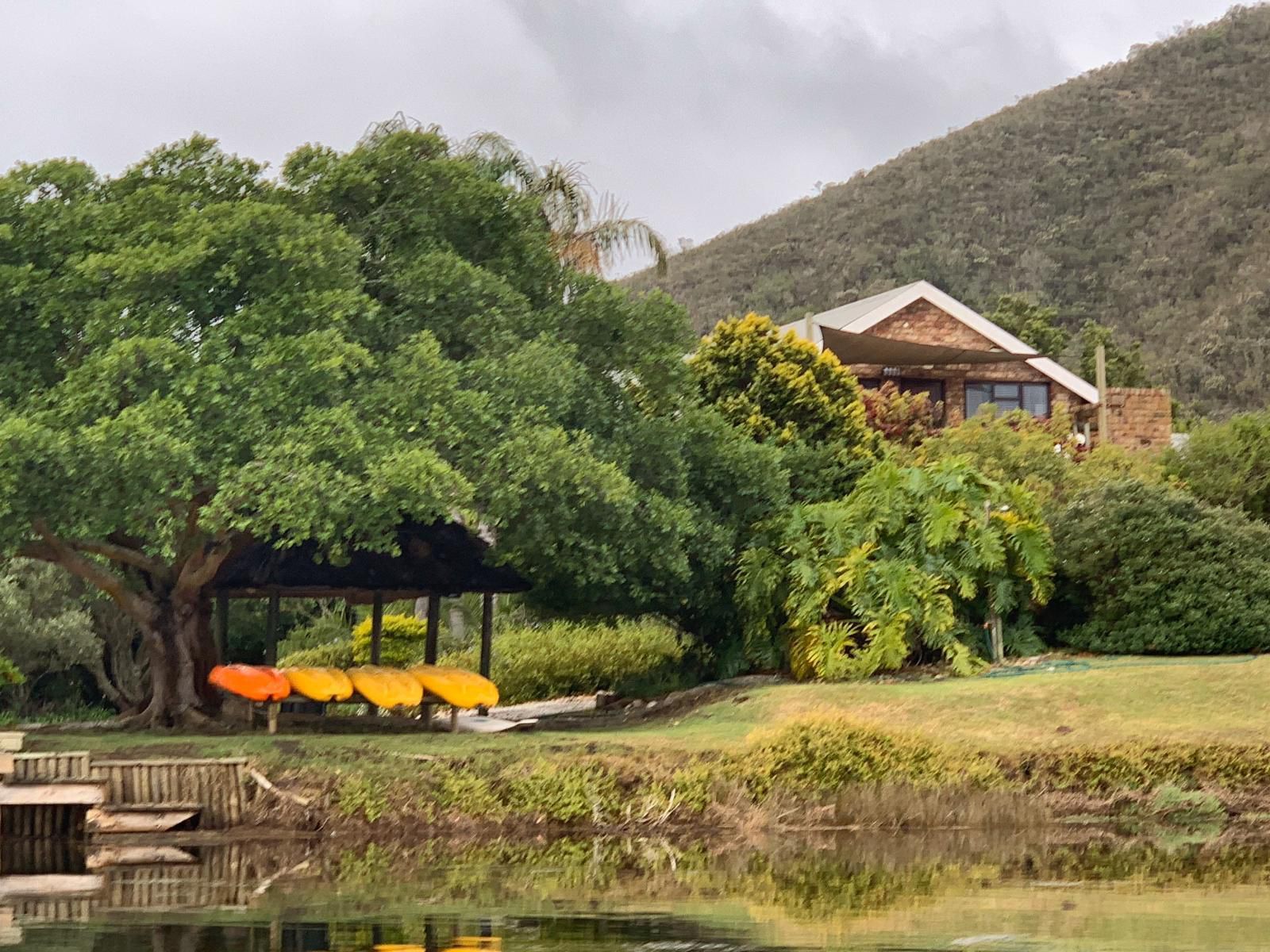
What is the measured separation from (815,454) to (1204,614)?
22.3 ft

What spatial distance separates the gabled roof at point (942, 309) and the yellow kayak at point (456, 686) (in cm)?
1962

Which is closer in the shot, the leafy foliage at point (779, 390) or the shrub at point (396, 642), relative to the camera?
the leafy foliage at point (779, 390)

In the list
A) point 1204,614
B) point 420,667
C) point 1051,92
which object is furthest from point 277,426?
point 1051,92

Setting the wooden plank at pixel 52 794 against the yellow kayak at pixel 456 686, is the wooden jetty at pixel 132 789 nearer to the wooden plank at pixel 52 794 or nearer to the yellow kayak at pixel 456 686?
the wooden plank at pixel 52 794

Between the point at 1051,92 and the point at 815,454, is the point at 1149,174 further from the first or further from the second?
the point at 815,454

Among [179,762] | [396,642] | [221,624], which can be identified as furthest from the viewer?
[396,642]

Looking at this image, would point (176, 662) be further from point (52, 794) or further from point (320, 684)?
point (52, 794)

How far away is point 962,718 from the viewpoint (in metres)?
22.6

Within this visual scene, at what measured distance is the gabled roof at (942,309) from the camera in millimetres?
42906

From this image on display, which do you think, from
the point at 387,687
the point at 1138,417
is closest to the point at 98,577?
the point at 387,687

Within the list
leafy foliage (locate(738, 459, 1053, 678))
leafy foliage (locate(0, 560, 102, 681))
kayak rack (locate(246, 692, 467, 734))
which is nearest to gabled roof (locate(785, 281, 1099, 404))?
leafy foliage (locate(738, 459, 1053, 678))

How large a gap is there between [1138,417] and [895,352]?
26.9 ft

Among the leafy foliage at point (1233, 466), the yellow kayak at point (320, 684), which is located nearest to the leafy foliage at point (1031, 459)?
the leafy foliage at point (1233, 466)

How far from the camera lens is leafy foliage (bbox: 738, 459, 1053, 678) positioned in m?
26.8
